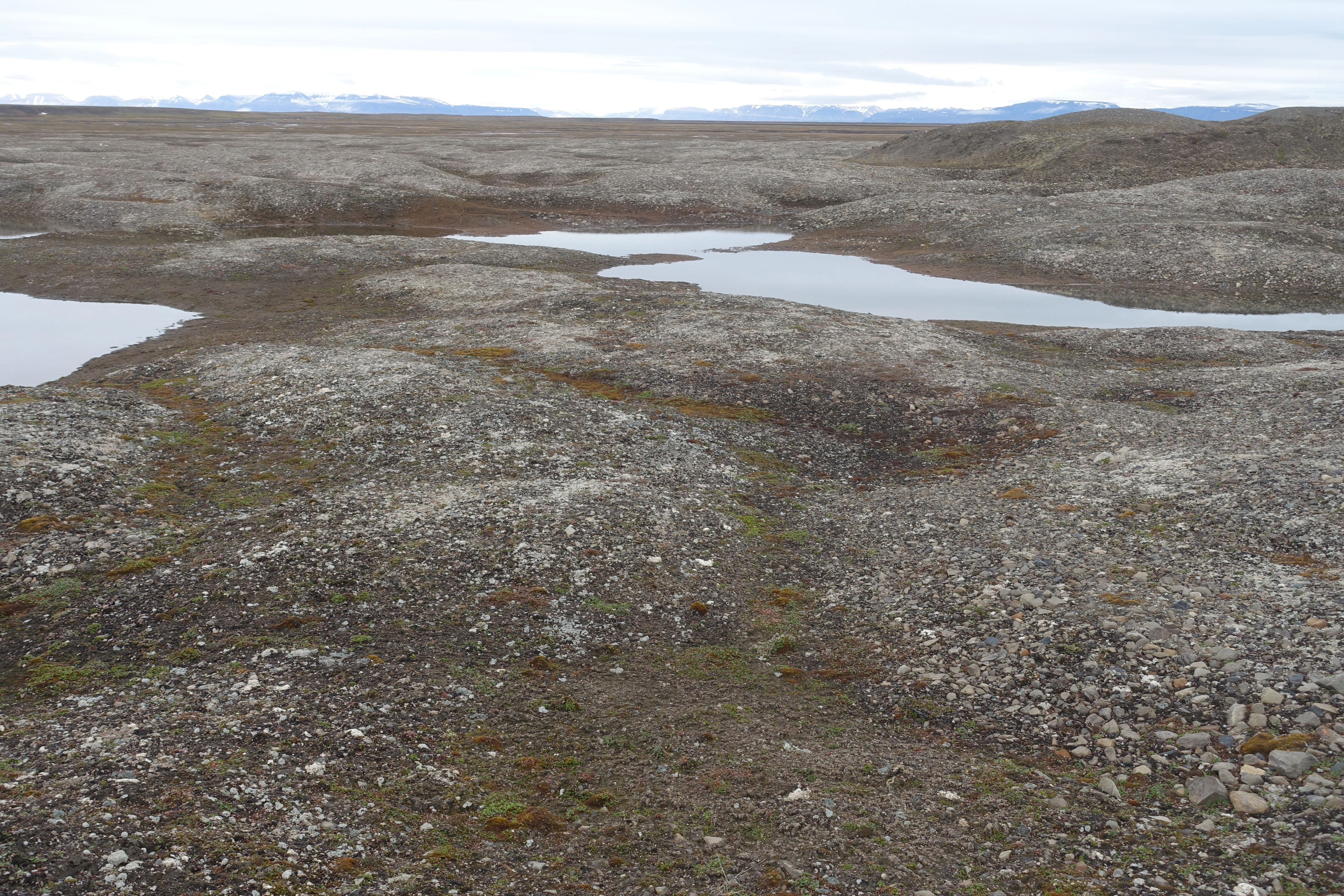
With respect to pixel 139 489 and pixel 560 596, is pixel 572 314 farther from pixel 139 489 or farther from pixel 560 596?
pixel 560 596

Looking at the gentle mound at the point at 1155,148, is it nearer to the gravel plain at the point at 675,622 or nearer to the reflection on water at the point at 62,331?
the gravel plain at the point at 675,622

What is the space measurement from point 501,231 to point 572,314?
1500 inches

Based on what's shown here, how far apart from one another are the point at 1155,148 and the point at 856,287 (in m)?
57.6

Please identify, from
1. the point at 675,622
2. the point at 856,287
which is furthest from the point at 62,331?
the point at 856,287

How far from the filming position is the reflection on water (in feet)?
121

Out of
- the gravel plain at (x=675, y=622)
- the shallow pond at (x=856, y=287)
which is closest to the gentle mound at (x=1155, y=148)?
the shallow pond at (x=856, y=287)

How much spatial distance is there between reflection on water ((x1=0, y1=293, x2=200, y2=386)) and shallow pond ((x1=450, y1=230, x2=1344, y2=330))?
92.3 ft

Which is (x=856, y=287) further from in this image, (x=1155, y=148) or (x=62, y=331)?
(x=1155, y=148)

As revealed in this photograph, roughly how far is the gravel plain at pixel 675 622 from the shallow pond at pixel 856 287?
1227cm

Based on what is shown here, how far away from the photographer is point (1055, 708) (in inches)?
539

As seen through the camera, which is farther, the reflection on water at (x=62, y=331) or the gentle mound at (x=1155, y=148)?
the gentle mound at (x=1155, y=148)

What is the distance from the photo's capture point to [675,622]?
17.3 m

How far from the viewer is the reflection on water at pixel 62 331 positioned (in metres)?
36.8

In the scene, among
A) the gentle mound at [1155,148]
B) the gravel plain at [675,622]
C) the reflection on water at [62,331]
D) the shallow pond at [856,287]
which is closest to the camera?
the gravel plain at [675,622]
